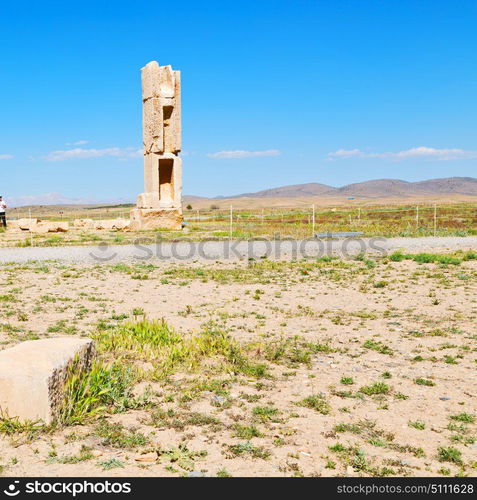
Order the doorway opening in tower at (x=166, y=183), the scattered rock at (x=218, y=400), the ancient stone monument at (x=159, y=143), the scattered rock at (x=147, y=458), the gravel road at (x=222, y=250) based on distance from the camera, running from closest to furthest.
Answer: the scattered rock at (x=147, y=458) < the scattered rock at (x=218, y=400) < the gravel road at (x=222, y=250) < the ancient stone monument at (x=159, y=143) < the doorway opening in tower at (x=166, y=183)

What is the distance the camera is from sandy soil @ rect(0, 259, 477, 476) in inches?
147

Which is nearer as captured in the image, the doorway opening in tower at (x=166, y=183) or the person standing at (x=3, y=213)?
the person standing at (x=3, y=213)

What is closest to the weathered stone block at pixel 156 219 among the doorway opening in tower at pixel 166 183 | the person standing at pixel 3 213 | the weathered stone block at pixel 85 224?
the doorway opening in tower at pixel 166 183

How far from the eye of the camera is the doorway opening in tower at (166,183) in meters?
27.2

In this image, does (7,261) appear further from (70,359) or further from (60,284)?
(70,359)

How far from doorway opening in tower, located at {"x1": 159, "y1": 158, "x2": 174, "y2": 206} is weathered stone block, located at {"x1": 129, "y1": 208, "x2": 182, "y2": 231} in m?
1.45

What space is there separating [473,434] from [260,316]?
4.34m

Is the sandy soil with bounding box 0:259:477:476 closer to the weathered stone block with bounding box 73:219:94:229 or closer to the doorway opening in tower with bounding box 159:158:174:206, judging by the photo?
the doorway opening in tower with bounding box 159:158:174:206

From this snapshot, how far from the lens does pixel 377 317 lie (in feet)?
27.1

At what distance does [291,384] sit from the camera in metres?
5.37

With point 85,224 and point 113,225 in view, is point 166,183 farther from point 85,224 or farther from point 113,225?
point 85,224

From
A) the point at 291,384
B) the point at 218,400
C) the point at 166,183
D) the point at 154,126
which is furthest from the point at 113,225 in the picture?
the point at 218,400

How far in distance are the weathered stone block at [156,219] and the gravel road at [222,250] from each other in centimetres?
604

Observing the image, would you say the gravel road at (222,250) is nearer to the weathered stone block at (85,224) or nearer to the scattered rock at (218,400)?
the scattered rock at (218,400)
